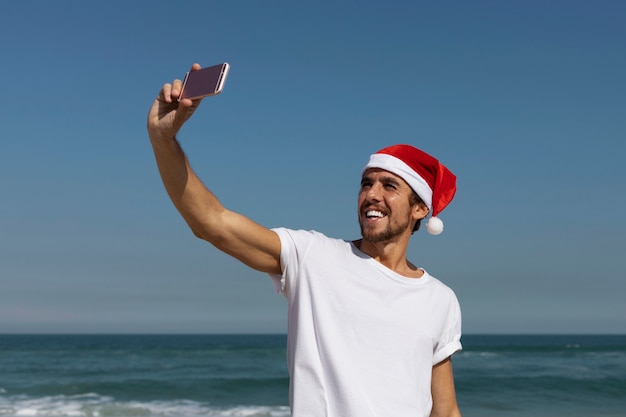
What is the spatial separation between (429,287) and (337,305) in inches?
16.5

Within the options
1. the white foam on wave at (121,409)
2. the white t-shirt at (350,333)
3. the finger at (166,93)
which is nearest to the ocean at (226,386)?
the white foam on wave at (121,409)

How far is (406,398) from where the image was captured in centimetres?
249

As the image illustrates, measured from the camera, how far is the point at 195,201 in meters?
2.17

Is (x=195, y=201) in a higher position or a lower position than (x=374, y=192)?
lower

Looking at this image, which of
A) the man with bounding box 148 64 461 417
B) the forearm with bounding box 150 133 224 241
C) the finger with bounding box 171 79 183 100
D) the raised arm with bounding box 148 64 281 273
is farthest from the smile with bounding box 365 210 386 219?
the finger with bounding box 171 79 183 100

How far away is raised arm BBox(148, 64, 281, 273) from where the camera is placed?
203 centimetres

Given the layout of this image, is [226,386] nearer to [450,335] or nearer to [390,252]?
[450,335]

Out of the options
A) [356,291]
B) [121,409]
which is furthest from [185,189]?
[121,409]

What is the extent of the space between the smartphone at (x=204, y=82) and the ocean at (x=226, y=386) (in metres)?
13.0

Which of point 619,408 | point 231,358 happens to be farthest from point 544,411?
point 231,358

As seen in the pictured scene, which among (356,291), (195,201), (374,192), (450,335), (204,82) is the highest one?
(204,82)

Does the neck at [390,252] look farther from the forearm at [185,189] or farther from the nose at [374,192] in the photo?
the forearm at [185,189]

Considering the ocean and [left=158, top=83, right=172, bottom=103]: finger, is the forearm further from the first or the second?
the ocean

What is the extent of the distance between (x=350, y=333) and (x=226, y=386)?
18715 mm
